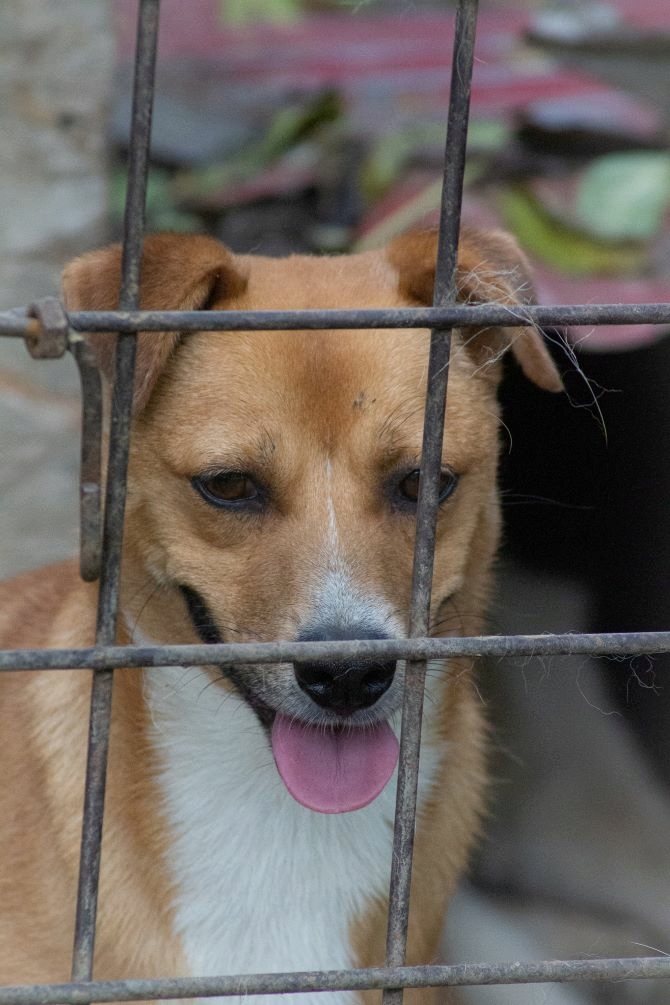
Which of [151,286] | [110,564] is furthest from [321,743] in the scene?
[151,286]

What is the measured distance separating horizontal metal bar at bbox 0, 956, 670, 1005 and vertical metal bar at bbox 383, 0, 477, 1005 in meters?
0.06

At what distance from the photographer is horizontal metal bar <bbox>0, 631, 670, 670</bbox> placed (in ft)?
6.07

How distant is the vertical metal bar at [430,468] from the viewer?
1850 mm

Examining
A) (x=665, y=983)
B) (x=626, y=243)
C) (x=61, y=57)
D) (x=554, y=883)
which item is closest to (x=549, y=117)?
(x=626, y=243)

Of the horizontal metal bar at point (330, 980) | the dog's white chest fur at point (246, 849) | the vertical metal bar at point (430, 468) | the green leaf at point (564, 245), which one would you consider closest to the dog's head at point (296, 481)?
the dog's white chest fur at point (246, 849)

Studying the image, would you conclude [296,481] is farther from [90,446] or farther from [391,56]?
[391,56]

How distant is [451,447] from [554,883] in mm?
2145

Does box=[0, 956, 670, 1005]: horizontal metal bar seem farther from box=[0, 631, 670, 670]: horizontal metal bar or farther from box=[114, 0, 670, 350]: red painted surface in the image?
box=[114, 0, 670, 350]: red painted surface

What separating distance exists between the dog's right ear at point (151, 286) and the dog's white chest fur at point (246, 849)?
62 cm

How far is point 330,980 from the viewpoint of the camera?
1.94 metres

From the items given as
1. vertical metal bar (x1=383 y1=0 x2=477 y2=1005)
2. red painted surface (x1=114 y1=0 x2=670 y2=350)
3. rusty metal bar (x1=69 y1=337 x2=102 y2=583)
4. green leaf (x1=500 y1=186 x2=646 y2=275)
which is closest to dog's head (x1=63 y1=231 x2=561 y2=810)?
vertical metal bar (x1=383 y1=0 x2=477 y2=1005)

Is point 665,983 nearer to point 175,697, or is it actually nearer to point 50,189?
point 175,697

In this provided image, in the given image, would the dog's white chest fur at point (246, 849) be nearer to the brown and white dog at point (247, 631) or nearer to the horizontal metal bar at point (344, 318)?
the brown and white dog at point (247, 631)

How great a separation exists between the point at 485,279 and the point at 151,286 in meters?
0.66
